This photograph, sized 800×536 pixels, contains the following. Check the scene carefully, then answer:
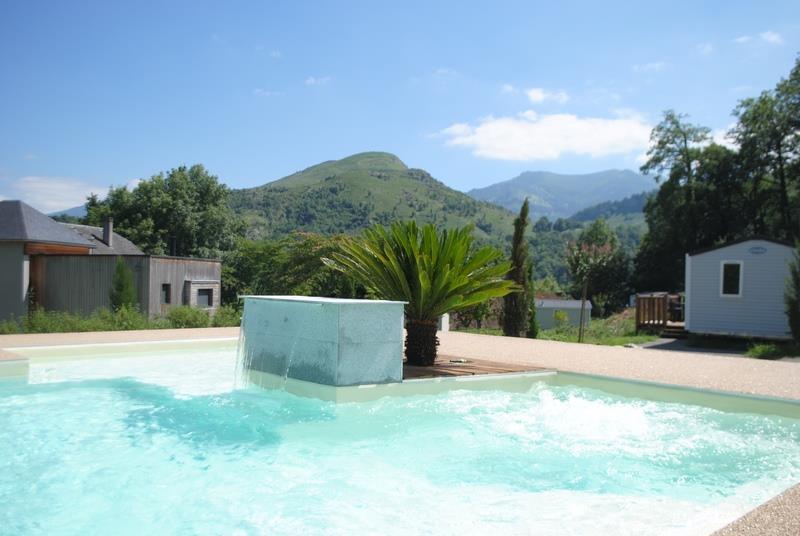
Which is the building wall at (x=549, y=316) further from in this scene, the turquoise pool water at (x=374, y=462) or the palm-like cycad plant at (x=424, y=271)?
the turquoise pool water at (x=374, y=462)

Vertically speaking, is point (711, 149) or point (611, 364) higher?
point (711, 149)

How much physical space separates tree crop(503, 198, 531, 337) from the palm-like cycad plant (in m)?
6.55

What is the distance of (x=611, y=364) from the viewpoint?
31.1 feet

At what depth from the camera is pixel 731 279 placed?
18.5 meters

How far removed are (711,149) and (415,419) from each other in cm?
3691

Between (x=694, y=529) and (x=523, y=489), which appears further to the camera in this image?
(x=523, y=489)

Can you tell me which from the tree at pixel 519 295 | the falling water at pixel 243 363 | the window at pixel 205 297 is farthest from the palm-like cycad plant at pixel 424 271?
the window at pixel 205 297

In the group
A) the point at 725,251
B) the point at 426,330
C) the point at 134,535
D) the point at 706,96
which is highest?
the point at 706,96

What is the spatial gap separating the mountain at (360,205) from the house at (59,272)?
45.3 metres

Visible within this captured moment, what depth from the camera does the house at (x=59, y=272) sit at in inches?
814

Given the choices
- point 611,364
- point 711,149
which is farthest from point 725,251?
point 711,149

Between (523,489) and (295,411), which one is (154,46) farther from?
(523,489)

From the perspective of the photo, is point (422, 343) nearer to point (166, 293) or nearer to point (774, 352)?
point (774, 352)

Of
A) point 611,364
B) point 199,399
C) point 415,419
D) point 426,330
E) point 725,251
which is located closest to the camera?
point 415,419
